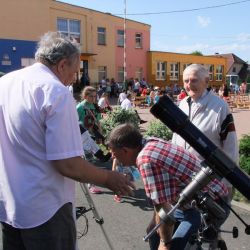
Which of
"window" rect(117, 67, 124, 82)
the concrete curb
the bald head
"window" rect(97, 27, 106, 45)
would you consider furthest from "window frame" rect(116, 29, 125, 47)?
the bald head

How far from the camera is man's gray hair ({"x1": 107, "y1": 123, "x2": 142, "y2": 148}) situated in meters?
2.50

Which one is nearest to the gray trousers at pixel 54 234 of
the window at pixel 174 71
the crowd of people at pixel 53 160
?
the crowd of people at pixel 53 160

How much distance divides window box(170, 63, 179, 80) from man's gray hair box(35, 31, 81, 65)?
1442 inches

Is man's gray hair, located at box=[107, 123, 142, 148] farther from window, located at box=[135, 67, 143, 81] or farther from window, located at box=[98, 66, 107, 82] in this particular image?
window, located at box=[135, 67, 143, 81]

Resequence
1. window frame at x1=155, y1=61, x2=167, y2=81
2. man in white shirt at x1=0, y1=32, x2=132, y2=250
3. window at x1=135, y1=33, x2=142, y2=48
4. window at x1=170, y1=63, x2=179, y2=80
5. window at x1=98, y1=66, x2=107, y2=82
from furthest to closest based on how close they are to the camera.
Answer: window at x1=170, y1=63, x2=179, y2=80
window frame at x1=155, y1=61, x2=167, y2=81
window at x1=135, y1=33, x2=142, y2=48
window at x1=98, y1=66, x2=107, y2=82
man in white shirt at x1=0, y1=32, x2=132, y2=250

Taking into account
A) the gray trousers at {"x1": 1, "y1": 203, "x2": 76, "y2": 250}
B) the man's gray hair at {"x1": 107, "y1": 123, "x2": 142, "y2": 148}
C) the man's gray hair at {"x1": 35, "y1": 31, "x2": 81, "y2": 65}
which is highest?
the man's gray hair at {"x1": 35, "y1": 31, "x2": 81, "y2": 65}

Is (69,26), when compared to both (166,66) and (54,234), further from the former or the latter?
(54,234)

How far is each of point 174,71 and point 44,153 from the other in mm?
37520

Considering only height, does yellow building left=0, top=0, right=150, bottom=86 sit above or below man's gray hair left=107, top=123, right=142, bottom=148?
above

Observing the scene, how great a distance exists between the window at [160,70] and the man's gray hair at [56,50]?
35.2 meters

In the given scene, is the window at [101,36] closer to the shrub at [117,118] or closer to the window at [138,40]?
the window at [138,40]

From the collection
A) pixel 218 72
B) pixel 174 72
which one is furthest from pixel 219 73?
pixel 174 72

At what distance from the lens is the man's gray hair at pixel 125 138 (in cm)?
250

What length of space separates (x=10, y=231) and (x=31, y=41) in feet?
83.6
